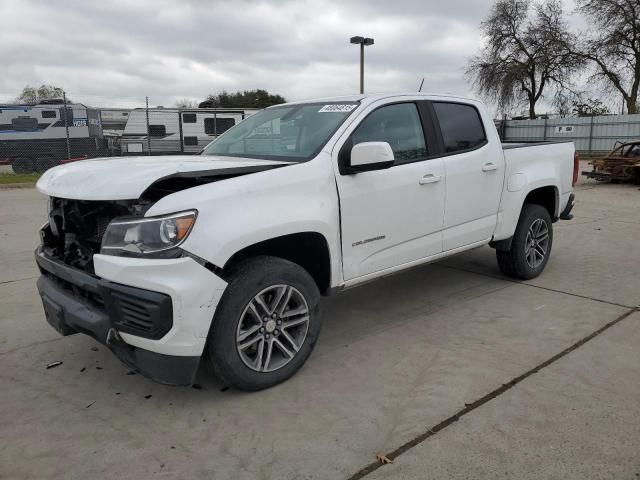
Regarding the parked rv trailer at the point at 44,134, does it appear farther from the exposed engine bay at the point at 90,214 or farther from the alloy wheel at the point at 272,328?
the alloy wheel at the point at 272,328

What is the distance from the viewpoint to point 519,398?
3.09 meters

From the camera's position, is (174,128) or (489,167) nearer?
(489,167)

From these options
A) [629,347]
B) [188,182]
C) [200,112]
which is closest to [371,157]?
[188,182]

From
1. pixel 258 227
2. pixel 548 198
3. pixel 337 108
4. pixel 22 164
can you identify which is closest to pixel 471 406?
pixel 258 227

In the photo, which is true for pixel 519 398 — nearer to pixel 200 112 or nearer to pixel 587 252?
pixel 587 252

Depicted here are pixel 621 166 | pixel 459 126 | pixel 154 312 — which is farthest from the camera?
pixel 621 166

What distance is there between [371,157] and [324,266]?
770mm

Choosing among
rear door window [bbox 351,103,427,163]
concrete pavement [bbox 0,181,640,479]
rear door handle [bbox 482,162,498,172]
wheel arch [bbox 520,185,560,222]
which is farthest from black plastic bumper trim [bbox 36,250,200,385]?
wheel arch [bbox 520,185,560,222]

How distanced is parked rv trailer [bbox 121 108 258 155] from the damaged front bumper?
715 inches

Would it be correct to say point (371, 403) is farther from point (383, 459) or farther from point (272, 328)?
point (272, 328)

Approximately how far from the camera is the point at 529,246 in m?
5.39

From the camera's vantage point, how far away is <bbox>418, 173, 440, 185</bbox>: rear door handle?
3995mm

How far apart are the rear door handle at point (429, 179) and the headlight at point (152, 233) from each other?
1.90m

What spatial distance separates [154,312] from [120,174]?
808 mm
